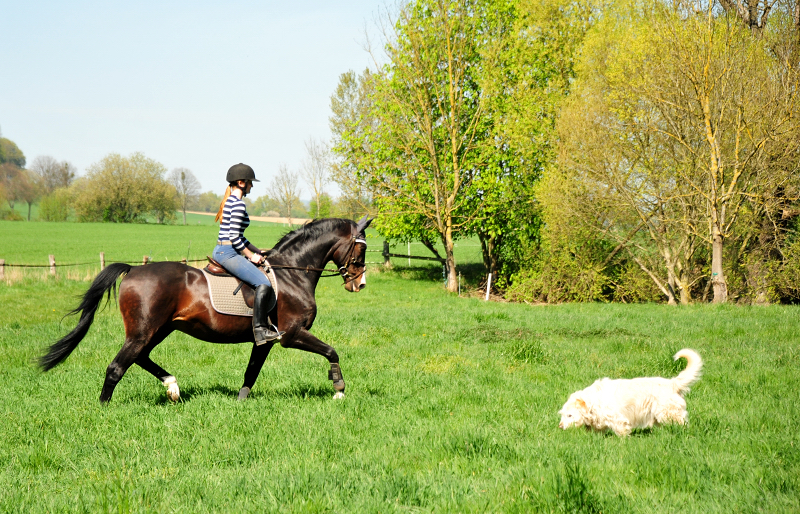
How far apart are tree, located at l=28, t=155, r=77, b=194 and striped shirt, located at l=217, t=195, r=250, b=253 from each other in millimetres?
118668

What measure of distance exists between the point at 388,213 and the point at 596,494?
22.4 meters

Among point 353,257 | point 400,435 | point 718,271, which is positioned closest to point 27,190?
point 718,271

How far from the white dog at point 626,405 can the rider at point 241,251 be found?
12.4 feet

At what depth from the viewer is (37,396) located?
25.2 ft

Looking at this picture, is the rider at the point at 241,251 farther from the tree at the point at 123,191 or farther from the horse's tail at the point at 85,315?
the tree at the point at 123,191

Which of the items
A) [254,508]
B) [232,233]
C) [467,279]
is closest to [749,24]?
[467,279]

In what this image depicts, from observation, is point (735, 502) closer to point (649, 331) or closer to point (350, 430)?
point (350, 430)

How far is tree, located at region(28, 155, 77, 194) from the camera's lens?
109312 millimetres

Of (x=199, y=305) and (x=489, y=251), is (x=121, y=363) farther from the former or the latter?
(x=489, y=251)

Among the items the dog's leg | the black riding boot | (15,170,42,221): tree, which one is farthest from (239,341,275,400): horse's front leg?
(15,170,42,221): tree

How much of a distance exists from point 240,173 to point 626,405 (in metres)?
5.25

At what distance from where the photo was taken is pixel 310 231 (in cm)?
819

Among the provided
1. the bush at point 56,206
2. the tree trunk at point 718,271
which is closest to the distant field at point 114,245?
the bush at point 56,206

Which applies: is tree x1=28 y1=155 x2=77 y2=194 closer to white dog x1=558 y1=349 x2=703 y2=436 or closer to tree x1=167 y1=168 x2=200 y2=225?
tree x1=167 y1=168 x2=200 y2=225
